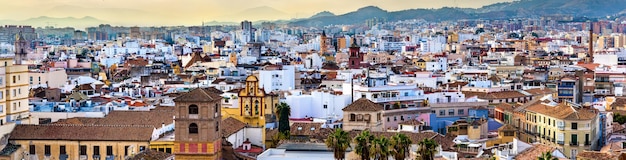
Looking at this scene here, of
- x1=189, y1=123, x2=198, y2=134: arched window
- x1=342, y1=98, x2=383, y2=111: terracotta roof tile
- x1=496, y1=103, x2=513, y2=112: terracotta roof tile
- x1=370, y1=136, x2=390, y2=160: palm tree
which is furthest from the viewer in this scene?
x1=496, y1=103, x2=513, y2=112: terracotta roof tile

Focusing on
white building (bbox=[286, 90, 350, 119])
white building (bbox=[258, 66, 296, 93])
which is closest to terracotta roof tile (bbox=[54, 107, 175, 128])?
white building (bbox=[286, 90, 350, 119])

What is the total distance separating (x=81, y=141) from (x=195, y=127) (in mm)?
3849

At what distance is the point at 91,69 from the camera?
267 ft

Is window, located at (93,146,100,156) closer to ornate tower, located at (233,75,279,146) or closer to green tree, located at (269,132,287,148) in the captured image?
green tree, located at (269,132,287,148)

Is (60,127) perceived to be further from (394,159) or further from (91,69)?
(91,69)

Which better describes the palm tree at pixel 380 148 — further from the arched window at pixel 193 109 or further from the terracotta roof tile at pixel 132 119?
the terracotta roof tile at pixel 132 119

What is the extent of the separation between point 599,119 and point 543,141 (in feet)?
8.13

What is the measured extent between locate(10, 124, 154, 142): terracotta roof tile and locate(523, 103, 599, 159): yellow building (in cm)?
1395

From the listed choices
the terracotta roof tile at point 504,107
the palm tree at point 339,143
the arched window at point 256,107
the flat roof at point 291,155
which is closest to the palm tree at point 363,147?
the palm tree at point 339,143

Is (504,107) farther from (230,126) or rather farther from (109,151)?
(109,151)

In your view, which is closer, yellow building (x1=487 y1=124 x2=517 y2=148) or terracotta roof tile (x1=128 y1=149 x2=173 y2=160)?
terracotta roof tile (x1=128 y1=149 x2=173 y2=160)

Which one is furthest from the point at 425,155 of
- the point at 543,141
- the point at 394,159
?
the point at 543,141

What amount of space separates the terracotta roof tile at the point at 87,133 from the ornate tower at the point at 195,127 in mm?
1304

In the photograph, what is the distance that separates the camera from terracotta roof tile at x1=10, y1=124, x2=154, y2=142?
98.8 feet
